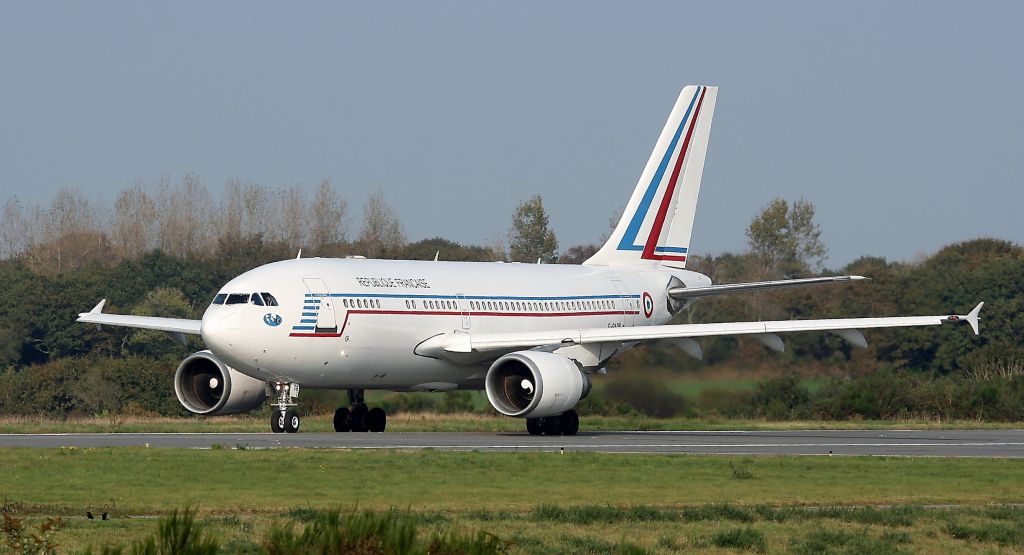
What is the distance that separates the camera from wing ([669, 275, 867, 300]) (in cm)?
3831

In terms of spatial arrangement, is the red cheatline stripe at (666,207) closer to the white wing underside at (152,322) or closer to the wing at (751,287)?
the wing at (751,287)

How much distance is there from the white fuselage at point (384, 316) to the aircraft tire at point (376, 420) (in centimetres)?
90

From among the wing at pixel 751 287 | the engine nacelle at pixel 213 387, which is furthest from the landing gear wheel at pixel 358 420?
the wing at pixel 751 287

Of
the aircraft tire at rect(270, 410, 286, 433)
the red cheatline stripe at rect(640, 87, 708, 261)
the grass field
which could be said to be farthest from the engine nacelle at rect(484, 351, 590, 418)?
the red cheatline stripe at rect(640, 87, 708, 261)

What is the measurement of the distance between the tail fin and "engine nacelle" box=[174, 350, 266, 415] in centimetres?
1178

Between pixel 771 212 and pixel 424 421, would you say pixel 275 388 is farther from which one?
pixel 771 212

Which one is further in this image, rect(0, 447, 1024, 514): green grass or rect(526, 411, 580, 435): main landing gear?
rect(526, 411, 580, 435): main landing gear

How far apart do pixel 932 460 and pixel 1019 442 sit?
8.38m

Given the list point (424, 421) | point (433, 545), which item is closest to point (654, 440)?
point (424, 421)

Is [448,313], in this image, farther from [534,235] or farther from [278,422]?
[534,235]

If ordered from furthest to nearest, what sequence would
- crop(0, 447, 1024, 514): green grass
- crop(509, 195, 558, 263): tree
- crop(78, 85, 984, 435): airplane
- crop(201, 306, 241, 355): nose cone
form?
crop(509, 195, 558, 263): tree < crop(78, 85, 984, 435): airplane < crop(201, 306, 241, 355): nose cone < crop(0, 447, 1024, 514): green grass

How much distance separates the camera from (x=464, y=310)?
3809cm

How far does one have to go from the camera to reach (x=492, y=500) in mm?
19875

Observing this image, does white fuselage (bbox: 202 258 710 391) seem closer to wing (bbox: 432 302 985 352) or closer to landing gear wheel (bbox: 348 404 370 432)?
wing (bbox: 432 302 985 352)
